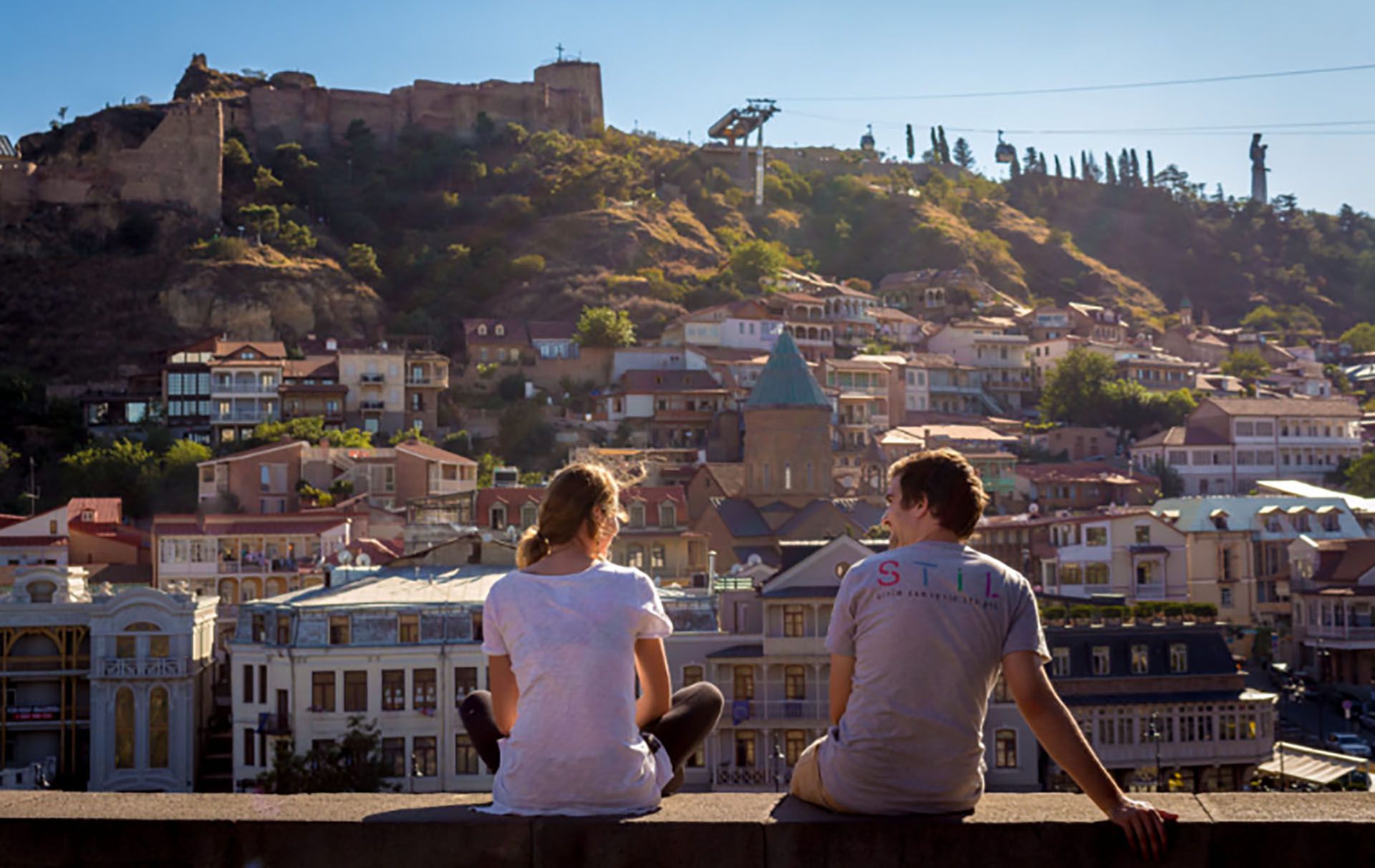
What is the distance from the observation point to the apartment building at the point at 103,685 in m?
35.4

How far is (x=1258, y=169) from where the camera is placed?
165875mm

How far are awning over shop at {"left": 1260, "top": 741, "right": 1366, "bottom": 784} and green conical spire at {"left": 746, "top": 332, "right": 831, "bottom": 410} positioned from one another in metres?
23.1

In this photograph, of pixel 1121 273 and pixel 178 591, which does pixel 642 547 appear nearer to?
pixel 178 591

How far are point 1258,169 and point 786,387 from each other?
403 ft

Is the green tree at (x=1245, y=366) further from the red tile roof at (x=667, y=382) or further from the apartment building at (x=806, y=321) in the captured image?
the red tile roof at (x=667, y=382)

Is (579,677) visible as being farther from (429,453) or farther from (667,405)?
(667,405)

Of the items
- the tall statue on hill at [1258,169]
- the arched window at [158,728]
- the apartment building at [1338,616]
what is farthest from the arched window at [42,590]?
the tall statue on hill at [1258,169]

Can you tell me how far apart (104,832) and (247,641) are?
92.1 feet

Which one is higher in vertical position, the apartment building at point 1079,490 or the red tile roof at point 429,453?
the red tile roof at point 429,453

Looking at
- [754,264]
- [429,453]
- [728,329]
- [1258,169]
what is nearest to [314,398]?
[429,453]

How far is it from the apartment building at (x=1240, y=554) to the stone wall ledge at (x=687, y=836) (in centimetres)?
5127

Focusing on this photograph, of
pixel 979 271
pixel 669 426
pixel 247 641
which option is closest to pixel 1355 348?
pixel 979 271

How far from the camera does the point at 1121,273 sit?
139000mm

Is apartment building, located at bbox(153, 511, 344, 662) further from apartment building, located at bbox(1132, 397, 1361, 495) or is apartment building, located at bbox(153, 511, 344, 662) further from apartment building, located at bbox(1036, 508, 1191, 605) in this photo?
apartment building, located at bbox(1132, 397, 1361, 495)
